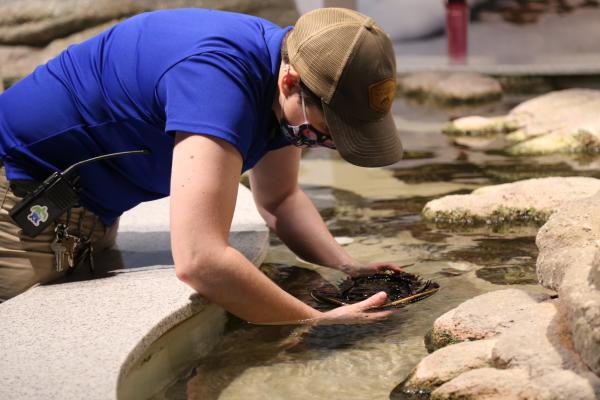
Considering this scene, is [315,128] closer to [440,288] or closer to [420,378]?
[420,378]

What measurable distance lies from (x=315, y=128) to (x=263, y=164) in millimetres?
807

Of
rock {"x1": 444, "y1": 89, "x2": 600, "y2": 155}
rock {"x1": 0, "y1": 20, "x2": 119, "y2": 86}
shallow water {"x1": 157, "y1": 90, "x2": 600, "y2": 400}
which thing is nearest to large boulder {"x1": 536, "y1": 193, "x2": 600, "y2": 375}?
shallow water {"x1": 157, "y1": 90, "x2": 600, "y2": 400}

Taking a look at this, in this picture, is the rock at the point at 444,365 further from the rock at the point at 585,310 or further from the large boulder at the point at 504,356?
the rock at the point at 585,310

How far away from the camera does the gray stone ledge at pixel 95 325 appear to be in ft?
8.25

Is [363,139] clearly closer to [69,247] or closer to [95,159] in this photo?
[95,159]

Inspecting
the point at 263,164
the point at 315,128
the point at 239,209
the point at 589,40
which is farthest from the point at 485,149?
the point at 589,40

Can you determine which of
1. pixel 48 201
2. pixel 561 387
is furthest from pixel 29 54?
pixel 561 387

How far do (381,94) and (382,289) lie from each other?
989 mm

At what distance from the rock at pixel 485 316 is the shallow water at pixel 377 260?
12 centimetres

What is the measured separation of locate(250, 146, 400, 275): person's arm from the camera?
365cm

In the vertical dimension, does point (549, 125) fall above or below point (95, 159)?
below

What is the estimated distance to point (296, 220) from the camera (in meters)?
3.70

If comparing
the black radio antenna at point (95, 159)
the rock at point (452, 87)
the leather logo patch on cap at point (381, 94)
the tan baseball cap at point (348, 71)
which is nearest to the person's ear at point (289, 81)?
the tan baseball cap at point (348, 71)

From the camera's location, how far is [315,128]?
281cm
